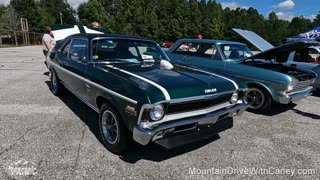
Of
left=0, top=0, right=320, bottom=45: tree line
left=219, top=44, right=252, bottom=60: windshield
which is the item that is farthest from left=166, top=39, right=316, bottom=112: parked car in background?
left=0, top=0, right=320, bottom=45: tree line

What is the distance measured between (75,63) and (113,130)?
164 cm

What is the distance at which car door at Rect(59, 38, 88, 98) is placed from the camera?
4.29 m

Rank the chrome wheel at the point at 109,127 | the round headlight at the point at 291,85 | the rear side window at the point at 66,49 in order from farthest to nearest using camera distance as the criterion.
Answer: the rear side window at the point at 66,49 → the round headlight at the point at 291,85 → the chrome wheel at the point at 109,127

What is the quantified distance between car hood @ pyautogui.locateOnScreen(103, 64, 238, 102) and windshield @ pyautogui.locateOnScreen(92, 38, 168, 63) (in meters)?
0.34

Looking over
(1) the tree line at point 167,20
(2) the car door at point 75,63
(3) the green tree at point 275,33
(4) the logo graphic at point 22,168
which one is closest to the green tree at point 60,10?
(1) the tree line at point 167,20

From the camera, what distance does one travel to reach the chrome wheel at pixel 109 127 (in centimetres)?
355

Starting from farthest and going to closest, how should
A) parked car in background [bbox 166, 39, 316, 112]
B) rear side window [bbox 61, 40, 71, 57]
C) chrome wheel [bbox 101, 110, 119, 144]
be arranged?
1. rear side window [bbox 61, 40, 71, 57]
2. parked car in background [bbox 166, 39, 316, 112]
3. chrome wheel [bbox 101, 110, 119, 144]

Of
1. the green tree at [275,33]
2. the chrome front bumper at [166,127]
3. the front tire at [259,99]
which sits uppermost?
the green tree at [275,33]

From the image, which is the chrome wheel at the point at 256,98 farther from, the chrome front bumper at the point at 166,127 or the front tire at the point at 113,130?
the front tire at the point at 113,130

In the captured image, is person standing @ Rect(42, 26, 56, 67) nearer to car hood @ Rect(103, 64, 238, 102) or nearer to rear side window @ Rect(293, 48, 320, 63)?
car hood @ Rect(103, 64, 238, 102)

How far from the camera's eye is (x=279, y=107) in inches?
239

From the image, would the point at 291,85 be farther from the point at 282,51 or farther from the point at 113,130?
the point at 113,130

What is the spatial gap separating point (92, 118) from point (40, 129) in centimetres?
91

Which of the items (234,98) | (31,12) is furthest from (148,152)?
(31,12)
